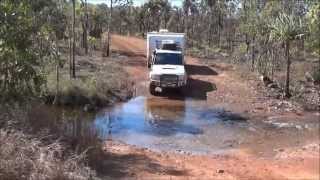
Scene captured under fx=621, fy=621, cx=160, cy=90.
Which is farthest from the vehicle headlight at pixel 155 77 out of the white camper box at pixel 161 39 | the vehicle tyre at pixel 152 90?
the white camper box at pixel 161 39

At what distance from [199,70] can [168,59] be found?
5.59m

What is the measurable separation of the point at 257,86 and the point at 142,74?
652 cm

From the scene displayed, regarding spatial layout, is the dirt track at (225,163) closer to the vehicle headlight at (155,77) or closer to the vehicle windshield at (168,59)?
the vehicle headlight at (155,77)

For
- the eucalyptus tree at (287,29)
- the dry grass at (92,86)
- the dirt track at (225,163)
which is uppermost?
the eucalyptus tree at (287,29)

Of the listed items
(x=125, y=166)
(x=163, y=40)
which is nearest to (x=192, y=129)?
(x=125, y=166)

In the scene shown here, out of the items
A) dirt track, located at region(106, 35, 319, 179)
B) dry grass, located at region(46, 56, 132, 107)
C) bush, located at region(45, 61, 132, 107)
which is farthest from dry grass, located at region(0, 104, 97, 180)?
dry grass, located at region(46, 56, 132, 107)

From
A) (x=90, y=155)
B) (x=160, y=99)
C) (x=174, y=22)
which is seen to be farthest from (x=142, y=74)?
(x=174, y=22)

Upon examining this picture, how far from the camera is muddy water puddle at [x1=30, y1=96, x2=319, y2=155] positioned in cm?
1792

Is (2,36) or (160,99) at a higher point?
(2,36)

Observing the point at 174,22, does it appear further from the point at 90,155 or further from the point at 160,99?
the point at 90,155

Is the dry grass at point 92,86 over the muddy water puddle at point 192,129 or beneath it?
over

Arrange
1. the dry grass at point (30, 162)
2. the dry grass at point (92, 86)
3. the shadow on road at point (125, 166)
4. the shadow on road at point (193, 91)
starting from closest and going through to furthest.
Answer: the dry grass at point (30, 162) < the shadow on road at point (125, 166) < the dry grass at point (92, 86) < the shadow on road at point (193, 91)

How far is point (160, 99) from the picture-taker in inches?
1038

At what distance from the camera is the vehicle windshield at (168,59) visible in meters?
28.3
